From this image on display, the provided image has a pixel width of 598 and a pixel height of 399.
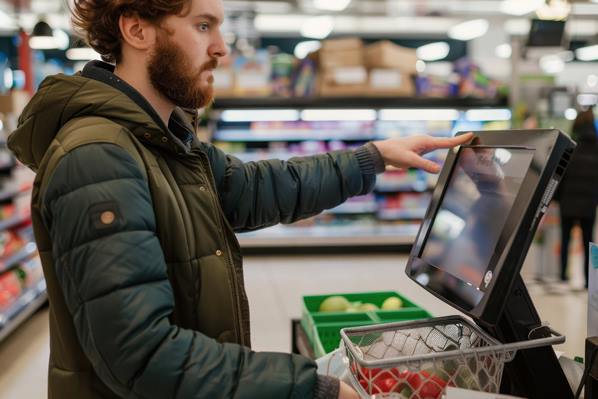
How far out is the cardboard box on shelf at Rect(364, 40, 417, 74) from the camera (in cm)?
800

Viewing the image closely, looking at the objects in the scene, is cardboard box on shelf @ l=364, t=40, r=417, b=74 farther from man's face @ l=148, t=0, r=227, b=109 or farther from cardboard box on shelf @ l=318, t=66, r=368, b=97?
man's face @ l=148, t=0, r=227, b=109

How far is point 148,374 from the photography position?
3.40 feet

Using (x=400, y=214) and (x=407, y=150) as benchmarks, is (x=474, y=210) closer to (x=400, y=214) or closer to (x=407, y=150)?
(x=407, y=150)

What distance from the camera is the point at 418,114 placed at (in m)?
8.60

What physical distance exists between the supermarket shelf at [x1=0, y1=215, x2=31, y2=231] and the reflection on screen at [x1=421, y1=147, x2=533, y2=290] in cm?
492

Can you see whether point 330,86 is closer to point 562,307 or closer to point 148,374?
point 562,307

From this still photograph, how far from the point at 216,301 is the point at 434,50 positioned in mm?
17751

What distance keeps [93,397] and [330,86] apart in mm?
7199

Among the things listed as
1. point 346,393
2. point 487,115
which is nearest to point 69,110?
Answer: point 346,393

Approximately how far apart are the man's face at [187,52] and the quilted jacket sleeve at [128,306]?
33 centimetres

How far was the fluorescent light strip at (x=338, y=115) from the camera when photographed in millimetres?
8406

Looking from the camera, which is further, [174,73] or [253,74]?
[253,74]

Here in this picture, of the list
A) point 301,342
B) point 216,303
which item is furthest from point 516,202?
point 301,342

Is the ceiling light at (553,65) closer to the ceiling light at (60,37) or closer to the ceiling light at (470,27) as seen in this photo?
the ceiling light at (470,27)
